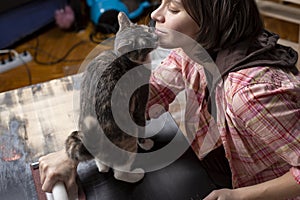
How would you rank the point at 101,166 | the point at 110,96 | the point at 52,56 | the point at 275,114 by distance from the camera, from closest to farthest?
1. the point at 275,114
2. the point at 110,96
3. the point at 101,166
4. the point at 52,56

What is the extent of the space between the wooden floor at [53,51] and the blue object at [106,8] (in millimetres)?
119

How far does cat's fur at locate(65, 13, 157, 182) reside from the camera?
2.63 ft

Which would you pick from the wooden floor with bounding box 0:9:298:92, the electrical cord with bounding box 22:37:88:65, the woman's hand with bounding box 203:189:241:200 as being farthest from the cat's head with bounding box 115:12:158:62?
the electrical cord with bounding box 22:37:88:65

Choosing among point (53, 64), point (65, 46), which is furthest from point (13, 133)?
point (65, 46)

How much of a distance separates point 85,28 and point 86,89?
1.58 m

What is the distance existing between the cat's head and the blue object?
1333 mm

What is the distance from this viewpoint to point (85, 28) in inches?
91.7

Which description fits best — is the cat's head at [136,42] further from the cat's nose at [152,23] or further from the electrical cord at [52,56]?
the electrical cord at [52,56]

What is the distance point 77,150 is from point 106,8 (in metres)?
1.46

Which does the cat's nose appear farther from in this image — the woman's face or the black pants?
the black pants

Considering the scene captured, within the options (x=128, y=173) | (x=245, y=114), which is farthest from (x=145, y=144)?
(x=245, y=114)

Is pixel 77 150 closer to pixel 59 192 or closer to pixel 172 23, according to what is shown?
pixel 59 192

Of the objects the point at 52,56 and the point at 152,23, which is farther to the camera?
the point at 52,56

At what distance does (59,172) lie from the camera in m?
0.82
